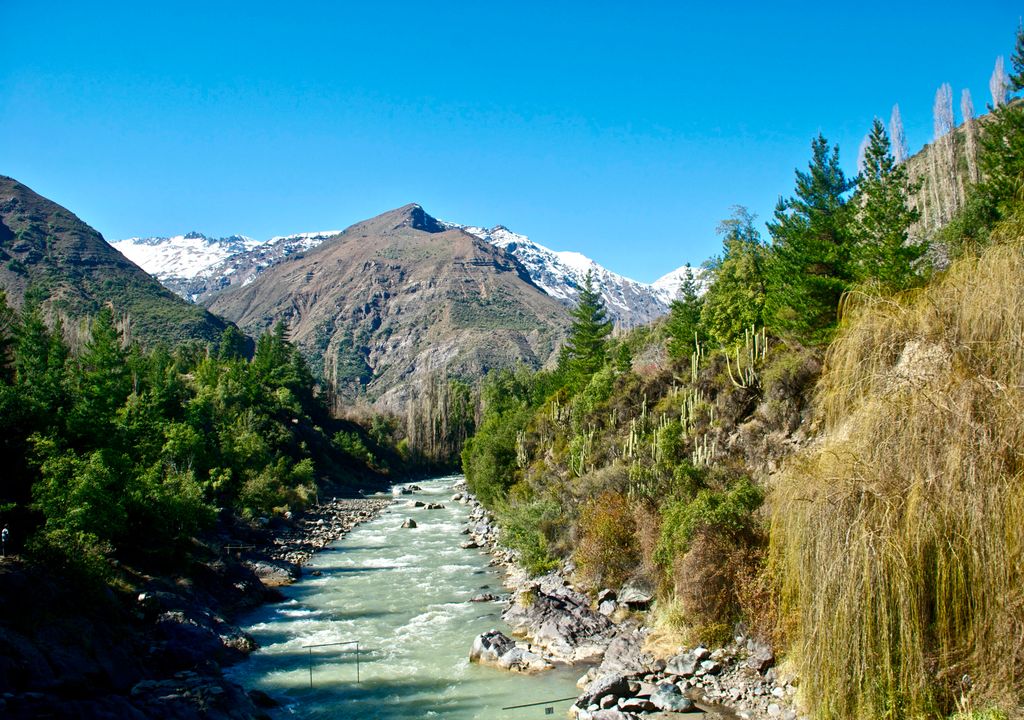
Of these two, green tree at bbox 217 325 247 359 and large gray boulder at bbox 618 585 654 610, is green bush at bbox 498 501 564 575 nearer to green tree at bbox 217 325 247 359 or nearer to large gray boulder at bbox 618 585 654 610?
large gray boulder at bbox 618 585 654 610

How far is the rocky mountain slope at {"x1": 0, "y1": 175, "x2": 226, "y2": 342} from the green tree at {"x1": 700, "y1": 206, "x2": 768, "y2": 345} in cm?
10239

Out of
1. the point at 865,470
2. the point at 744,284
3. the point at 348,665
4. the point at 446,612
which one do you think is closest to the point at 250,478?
the point at 446,612

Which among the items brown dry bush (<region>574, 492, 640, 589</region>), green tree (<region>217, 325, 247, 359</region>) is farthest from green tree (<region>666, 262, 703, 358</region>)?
green tree (<region>217, 325, 247, 359</region>)

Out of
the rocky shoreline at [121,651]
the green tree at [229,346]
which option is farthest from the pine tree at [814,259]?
the green tree at [229,346]

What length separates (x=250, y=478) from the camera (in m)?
47.4

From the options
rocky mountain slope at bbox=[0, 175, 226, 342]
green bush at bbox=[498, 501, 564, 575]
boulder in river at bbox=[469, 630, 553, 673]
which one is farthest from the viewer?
rocky mountain slope at bbox=[0, 175, 226, 342]

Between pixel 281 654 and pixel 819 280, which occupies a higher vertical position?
pixel 819 280

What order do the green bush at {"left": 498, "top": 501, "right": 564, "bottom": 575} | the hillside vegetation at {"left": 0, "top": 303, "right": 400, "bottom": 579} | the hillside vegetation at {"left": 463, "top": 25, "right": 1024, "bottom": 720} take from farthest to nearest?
the green bush at {"left": 498, "top": 501, "right": 564, "bottom": 575} < the hillside vegetation at {"left": 0, "top": 303, "right": 400, "bottom": 579} < the hillside vegetation at {"left": 463, "top": 25, "right": 1024, "bottom": 720}

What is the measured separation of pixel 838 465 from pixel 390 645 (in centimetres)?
1580

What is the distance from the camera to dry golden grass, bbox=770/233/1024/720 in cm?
948

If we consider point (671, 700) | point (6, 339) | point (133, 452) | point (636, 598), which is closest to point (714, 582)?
point (671, 700)

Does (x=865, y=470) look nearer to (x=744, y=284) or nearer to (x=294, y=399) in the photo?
(x=744, y=284)

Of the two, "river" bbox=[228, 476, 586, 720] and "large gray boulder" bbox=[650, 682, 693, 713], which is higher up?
"large gray boulder" bbox=[650, 682, 693, 713]

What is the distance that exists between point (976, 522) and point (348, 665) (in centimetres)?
→ 1668
